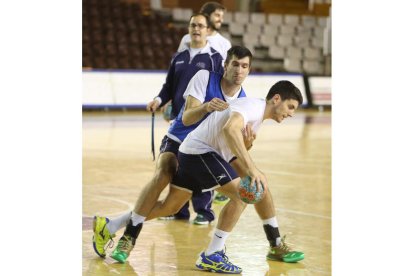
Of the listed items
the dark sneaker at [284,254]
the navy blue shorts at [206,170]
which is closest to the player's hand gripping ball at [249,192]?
the navy blue shorts at [206,170]

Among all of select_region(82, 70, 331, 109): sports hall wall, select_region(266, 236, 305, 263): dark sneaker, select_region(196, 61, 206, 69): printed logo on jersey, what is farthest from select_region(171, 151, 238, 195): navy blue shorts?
select_region(82, 70, 331, 109): sports hall wall

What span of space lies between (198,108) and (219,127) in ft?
0.61

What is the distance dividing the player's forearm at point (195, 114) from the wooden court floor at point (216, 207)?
1004 millimetres

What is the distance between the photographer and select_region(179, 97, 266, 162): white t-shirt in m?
A: 5.30

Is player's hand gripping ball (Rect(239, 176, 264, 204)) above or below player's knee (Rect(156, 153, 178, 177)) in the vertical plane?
above

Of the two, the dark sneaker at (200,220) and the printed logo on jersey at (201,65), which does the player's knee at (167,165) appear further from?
the dark sneaker at (200,220)

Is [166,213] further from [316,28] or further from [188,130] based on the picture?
[316,28]

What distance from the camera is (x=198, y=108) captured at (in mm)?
5594

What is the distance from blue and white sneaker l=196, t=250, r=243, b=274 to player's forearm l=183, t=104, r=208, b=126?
911mm

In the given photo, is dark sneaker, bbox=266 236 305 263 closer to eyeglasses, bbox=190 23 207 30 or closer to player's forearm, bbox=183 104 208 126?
player's forearm, bbox=183 104 208 126

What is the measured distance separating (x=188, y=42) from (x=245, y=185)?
2.62 meters
